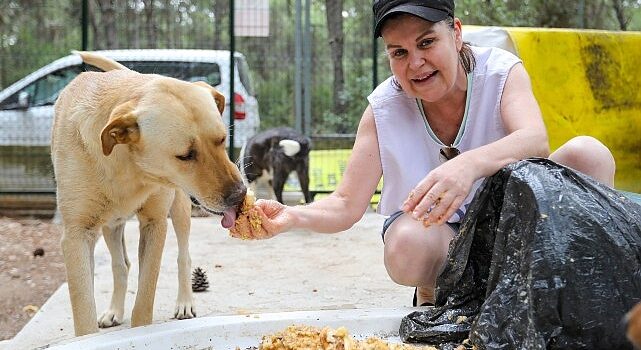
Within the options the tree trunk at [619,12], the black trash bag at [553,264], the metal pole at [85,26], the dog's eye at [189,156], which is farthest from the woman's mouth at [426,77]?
the tree trunk at [619,12]

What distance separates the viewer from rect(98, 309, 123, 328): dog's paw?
3.89 metres

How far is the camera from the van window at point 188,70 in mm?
8281

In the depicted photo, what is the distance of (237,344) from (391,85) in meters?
1.11

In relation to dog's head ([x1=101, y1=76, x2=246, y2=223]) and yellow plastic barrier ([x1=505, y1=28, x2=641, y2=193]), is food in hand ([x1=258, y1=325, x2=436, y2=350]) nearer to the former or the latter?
dog's head ([x1=101, y1=76, x2=246, y2=223])

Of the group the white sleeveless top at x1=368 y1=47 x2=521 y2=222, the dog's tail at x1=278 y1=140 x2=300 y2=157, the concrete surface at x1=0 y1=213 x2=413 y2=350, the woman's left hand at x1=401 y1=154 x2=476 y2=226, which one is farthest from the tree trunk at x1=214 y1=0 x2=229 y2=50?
the woman's left hand at x1=401 y1=154 x2=476 y2=226

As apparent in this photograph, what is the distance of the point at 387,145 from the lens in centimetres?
290

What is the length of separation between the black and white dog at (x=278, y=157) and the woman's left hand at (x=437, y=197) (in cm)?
487

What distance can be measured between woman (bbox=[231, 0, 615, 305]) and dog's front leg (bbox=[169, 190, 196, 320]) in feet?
3.83

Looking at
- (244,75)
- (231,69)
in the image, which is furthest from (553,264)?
(244,75)

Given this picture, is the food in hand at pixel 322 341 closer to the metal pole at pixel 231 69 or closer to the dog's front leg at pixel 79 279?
the dog's front leg at pixel 79 279

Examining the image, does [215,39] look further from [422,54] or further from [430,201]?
[430,201]

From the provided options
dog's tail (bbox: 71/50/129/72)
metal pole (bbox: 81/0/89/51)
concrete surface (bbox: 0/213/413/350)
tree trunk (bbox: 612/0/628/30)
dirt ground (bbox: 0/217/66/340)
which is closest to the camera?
dog's tail (bbox: 71/50/129/72)

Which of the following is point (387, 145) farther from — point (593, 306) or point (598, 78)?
point (598, 78)

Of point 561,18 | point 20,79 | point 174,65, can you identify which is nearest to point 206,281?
point 174,65
